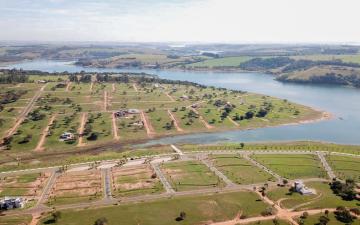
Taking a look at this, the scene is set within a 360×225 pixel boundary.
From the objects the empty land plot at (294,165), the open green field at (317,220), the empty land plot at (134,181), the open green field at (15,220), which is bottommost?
the open green field at (15,220)

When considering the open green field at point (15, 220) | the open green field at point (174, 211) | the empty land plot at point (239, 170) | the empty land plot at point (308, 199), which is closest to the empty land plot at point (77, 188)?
the open green field at point (174, 211)

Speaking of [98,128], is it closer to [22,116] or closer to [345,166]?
[22,116]

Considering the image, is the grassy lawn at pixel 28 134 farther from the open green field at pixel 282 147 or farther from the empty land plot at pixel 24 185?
the open green field at pixel 282 147

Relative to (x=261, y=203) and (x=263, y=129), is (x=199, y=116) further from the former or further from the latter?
(x=261, y=203)

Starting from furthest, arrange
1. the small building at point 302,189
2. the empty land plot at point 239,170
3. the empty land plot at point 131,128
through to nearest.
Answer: the empty land plot at point 131,128
the empty land plot at point 239,170
the small building at point 302,189

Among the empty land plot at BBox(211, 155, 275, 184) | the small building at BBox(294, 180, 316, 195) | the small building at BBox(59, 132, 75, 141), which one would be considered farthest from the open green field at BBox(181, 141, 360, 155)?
the small building at BBox(59, 132, 75, 141)

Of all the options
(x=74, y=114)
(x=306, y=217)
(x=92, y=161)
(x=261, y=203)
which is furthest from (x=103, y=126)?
(x=306, y=217)

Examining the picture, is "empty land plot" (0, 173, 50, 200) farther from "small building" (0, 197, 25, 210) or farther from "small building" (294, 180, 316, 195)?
"small building" (294, 180, 316, 195)

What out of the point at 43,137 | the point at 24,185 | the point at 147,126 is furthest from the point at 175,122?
the point at 24,185
